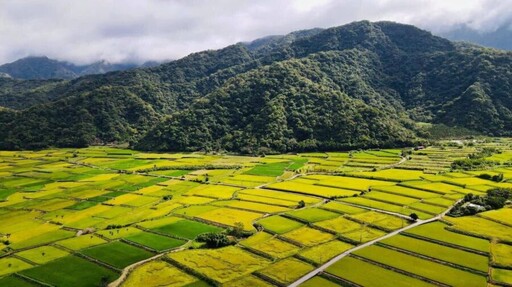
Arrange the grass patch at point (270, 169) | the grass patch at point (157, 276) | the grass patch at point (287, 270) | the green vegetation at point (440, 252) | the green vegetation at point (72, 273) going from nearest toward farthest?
1. the grass patch at point (157, 276)
2. the grass patch at point (287, 270)
3. the green vegetation at point (72, 273)
4. the green vegetation at point (440, 252)
5. the grass patch at point (270, 169)

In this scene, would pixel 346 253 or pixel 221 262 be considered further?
pixel 346 253

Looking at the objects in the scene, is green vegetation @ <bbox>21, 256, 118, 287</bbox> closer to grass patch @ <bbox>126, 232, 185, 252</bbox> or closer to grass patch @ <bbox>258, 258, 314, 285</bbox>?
grass patch @ <bbox>126, 232, 185, 252</bbox>

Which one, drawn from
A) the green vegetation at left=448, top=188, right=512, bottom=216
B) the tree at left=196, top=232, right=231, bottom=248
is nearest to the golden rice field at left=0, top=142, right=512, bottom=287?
the tree at left=196, top=232, right=231, bottom=248

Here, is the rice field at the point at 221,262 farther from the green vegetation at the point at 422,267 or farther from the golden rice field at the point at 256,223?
the green vegetation at the point at 422,267

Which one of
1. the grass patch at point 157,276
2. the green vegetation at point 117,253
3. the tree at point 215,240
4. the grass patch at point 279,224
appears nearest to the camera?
the grass patch at point 157,276

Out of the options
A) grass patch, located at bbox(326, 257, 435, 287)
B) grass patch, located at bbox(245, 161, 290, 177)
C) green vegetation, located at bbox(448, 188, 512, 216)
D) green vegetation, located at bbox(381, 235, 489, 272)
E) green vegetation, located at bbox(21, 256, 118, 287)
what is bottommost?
green vegetation, located at bbox(21, 256, 118, 287)

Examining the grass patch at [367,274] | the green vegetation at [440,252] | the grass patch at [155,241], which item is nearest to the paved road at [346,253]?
the grass patch at [367,274]

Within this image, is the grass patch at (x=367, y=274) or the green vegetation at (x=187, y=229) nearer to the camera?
the grass patch at (x=367, y=274)

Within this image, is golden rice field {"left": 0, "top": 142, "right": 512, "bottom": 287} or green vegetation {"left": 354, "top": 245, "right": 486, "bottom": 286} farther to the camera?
golden rice field {"left": 0, "top": 142, "right": 512, "bottom": 287}

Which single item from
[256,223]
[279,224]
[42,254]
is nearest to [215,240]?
[256,223]

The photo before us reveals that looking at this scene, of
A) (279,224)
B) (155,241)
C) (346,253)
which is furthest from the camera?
(279,224)

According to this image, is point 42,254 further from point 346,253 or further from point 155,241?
point 346,253

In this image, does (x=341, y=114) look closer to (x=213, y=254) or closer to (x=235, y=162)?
(x=235, y=162)
